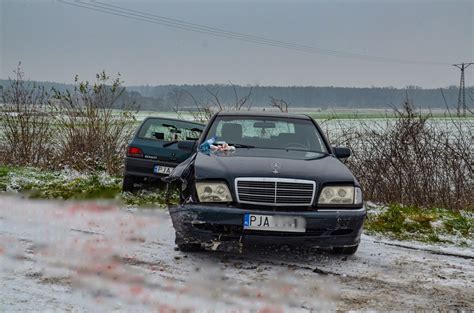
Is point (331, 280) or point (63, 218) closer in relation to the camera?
point (331, 280)

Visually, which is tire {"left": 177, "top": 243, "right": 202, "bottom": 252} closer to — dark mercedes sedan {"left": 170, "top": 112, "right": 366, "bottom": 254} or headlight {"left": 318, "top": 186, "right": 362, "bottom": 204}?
dark mercedes sedan {"left": 170, "top": 112, "right": 366, "bottom": 254}

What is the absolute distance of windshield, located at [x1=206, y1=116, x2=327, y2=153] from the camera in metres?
6.44

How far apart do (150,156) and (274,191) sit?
482 centimetres

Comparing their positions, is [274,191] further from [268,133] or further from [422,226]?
[422,226]

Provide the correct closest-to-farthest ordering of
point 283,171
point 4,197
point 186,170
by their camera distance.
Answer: point 283,171
point 186,170
point 4,197

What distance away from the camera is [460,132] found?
443 inches

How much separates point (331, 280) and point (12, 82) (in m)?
12.6

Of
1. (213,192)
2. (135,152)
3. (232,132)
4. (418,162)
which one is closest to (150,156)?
(135,152)

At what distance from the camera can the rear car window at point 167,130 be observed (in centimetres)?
979

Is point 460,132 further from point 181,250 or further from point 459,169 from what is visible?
point 181,250

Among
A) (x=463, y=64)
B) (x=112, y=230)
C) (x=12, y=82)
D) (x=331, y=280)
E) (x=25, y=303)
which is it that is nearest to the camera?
(x=25, y=303)

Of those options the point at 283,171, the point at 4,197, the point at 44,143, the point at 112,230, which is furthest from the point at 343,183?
the point at 44,143

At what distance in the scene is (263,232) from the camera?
4930 mm

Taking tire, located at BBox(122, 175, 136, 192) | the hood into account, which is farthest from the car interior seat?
tire, located at BBox(122, 175, 136, 192)
